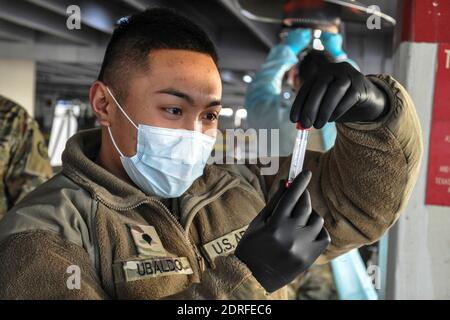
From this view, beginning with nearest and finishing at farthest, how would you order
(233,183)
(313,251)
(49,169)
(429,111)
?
(313,251)
(233,183)
(429,111)
(49,169)

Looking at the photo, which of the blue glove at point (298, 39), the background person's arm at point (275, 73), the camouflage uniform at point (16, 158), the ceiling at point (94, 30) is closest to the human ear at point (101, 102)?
the camouflage uniform at point (16, 158)

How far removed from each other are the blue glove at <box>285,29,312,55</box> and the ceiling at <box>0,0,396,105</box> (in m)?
1.00

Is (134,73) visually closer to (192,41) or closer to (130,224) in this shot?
(192,41)

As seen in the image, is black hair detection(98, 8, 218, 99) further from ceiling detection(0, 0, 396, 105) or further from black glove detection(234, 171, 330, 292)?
ceiling detection(0, 0, 396, 105)

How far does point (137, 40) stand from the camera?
4.91ft

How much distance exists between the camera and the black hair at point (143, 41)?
4.81 ft

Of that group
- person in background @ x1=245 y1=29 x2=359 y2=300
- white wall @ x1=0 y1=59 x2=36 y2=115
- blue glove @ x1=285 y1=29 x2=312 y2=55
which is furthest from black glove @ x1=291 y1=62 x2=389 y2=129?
white wall @ x1=0 y1=59 x2=36 y2=115

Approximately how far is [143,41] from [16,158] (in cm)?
137

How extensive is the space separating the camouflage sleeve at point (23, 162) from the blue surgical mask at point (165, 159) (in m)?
1.22

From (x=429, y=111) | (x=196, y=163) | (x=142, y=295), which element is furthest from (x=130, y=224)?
(x=429, y=111)

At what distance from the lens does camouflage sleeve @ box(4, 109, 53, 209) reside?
2.64 metres

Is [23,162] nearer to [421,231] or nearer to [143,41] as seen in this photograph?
[143,41]

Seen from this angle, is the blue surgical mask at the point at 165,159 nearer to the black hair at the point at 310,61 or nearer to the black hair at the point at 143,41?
the black hair at the point at 143,41

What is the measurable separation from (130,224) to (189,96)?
0.30 metres
